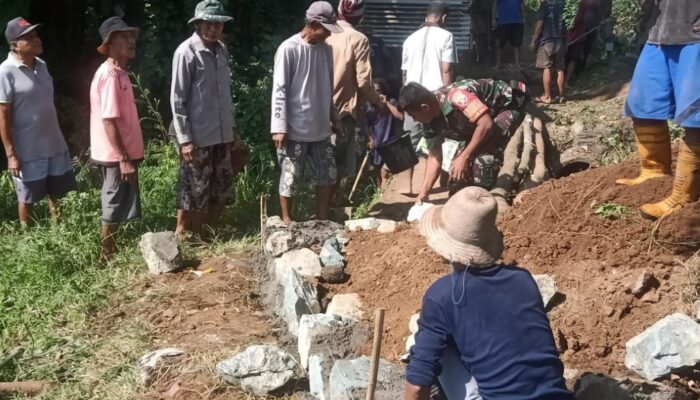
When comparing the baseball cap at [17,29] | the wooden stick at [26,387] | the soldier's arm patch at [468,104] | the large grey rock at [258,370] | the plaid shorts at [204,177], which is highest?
the baseball cap at [17,29]

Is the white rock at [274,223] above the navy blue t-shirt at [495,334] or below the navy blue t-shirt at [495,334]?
below

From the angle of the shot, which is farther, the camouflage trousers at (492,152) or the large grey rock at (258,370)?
the camouflage trousers at (492,152)

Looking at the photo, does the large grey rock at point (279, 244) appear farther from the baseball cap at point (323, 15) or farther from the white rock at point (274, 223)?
the baseball cap at point (323, 15)

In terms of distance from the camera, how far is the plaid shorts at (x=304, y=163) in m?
6.27

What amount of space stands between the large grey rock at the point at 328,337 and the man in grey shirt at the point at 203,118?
78.7 inches

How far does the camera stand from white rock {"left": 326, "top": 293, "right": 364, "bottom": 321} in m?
4.83

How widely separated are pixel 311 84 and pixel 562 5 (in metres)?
6.17

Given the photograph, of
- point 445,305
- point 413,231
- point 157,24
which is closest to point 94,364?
point 413,231

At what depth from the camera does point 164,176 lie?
7.41m

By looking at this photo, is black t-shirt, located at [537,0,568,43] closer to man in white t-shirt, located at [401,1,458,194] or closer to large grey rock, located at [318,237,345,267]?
man in white t-shirt, located at [401,1,458,194]

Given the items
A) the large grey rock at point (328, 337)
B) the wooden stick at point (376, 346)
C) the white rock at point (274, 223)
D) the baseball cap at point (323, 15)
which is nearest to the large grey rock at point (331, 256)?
the white rock at point (274, 223)

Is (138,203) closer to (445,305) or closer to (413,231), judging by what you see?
(413,231)

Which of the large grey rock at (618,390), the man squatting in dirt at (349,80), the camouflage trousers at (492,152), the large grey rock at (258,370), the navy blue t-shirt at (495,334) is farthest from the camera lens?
the man squatting in dirt at (349,80)

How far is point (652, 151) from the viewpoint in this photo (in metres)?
5.19
